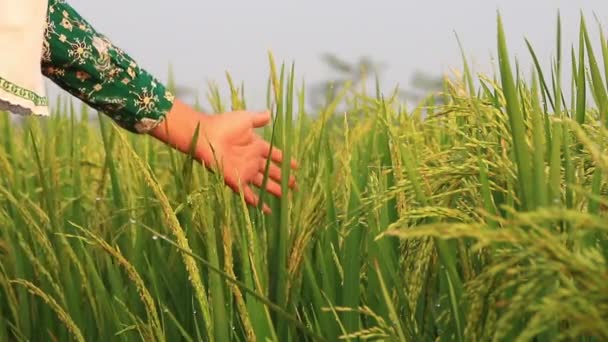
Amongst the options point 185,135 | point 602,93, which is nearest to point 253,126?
point 185,135

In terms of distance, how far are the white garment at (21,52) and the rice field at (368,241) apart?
3.5 inches

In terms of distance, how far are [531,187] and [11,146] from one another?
149 centimetres

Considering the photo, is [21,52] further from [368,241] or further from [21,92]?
[368,241]

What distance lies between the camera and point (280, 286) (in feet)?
3.70

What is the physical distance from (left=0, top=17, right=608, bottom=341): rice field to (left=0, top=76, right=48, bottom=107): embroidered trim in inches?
3.3

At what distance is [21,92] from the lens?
1.34 m

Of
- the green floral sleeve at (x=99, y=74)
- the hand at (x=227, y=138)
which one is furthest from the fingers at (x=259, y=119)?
the green floral sleeve at (x=99, y=74)

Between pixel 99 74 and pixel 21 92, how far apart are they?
16 centimetres

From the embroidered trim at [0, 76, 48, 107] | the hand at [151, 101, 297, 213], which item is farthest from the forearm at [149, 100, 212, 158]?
the embroidered trim at [0, 76, 48, 107]

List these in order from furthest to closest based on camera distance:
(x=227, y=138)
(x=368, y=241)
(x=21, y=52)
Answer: (x=227, y=138) → (x=21, y=52) → (x=368, y=241)

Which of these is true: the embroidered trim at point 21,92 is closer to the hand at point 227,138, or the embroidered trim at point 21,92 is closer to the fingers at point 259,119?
the hand at point 227,138

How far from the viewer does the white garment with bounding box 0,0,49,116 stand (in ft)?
4.29

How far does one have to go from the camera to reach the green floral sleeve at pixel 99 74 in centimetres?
143

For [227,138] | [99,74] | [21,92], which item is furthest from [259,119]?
[21,92]
